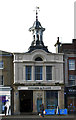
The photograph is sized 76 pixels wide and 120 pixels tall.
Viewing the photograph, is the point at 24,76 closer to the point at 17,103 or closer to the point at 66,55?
the point at 17,103

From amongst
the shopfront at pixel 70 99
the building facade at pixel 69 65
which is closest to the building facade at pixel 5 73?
the building facade at pixel 69 65

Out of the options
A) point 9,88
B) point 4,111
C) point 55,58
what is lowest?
point 4,111

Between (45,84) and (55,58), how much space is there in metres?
4.19

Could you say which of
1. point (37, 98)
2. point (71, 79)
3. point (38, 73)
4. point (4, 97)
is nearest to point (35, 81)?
point (38, 73)

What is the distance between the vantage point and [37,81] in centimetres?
4431

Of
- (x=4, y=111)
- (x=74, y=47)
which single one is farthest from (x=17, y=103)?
(x=74, y=47)

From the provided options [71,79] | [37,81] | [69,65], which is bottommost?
[37,81]

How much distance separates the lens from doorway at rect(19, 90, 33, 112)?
4497 cm

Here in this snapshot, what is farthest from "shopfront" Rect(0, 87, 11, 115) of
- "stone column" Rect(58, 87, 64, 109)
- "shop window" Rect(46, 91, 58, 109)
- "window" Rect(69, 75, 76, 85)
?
"window" Rect(69, 75, 76, 85)

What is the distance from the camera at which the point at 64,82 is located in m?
45.7

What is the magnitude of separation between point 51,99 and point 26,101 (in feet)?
12.5

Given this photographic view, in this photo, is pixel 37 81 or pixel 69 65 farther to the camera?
pixel 69 65

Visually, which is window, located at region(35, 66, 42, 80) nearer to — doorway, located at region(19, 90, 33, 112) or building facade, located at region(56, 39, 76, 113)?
doorway, located at region(19, 90, 33, 112)

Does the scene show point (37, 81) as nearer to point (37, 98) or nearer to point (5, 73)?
point (37, 98)
